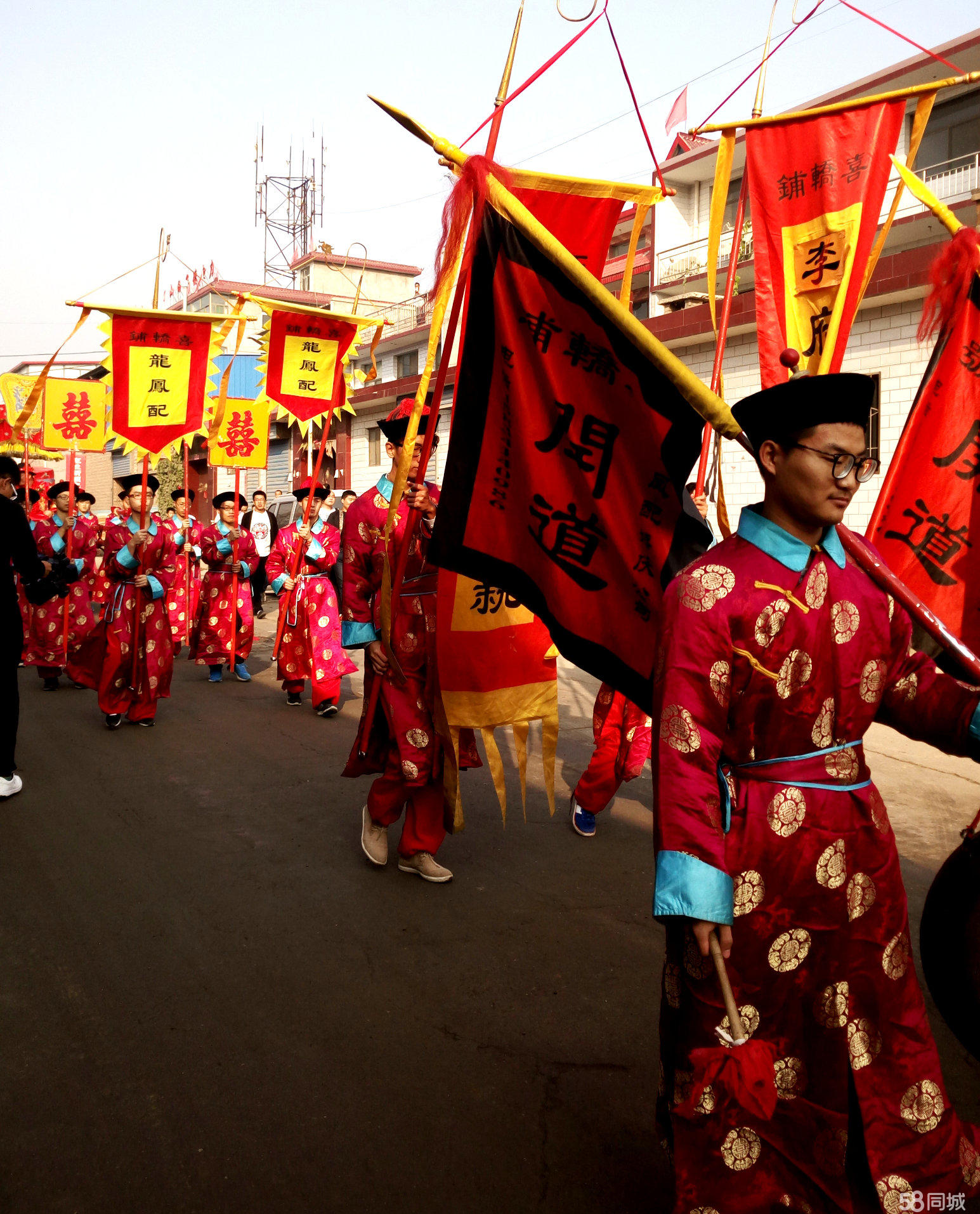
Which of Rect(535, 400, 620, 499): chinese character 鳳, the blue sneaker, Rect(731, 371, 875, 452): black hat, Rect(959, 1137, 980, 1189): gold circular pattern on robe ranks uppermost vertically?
Rect(731, 371, 875, 452): black hat

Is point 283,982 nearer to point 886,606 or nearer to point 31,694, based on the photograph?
point 886,606

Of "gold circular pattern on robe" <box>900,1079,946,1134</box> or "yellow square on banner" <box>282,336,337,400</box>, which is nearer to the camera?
"gold circular pattern on robe" <box>900,1079,946,1134</box>

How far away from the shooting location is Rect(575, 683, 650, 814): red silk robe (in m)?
4.46

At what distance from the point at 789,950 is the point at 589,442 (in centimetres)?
123

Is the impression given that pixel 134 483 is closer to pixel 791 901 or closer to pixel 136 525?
pixel 136 525

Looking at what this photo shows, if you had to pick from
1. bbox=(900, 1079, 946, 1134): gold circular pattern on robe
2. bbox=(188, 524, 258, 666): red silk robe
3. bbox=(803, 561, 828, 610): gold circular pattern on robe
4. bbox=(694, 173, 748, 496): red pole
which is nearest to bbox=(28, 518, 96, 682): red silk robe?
bbox=(188, 524, 258, 666): red silk robe

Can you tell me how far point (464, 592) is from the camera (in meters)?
2.97

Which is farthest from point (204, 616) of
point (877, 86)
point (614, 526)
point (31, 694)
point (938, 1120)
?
point (877, 86)

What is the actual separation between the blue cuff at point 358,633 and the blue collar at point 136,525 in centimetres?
389

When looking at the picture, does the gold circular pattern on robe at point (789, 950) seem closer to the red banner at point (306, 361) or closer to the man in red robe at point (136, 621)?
the man in red robe at point (136, 621)

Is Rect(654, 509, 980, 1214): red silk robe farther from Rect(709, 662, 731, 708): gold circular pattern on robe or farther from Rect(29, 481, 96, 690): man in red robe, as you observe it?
Rect(29, 481, 96, 690): man in red robe

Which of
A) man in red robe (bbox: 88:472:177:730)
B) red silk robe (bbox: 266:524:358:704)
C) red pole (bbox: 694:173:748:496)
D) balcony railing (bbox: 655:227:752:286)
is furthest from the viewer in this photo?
balcony railing (bbox: 655:227:752:286)

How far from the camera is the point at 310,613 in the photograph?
8461 mm

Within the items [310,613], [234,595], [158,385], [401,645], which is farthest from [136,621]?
[401,645]
